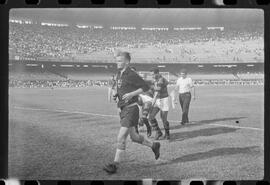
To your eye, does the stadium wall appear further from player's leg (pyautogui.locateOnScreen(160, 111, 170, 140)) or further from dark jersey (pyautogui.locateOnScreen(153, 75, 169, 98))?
player's leg (pyautogui.locateOnScreen(160, 111, 170, 140))

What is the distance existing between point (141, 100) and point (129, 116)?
1.29ft

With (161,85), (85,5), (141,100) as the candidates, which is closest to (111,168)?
(141,100)

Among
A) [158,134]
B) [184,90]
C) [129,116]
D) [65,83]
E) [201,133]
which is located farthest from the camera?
[65,83]

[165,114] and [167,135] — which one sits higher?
[165,114]

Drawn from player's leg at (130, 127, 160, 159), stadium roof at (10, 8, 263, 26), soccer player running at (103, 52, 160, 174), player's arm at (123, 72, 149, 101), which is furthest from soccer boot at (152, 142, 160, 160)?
stadium roof at (10, 8, 263, 26)

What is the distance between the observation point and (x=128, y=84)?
4.15 meters

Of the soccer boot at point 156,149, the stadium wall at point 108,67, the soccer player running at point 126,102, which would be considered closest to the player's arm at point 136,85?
the soccer player running at point 126,102

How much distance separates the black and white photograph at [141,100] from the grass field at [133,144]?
0.05 feet

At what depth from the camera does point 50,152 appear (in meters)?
4.55

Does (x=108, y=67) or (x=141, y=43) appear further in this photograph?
(x=141, y=43)

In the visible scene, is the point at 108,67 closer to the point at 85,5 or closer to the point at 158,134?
the point at 85,5

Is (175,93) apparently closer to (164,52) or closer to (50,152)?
(164,52)
